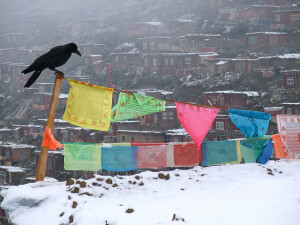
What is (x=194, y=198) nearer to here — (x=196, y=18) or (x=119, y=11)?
(x=196, y=18)

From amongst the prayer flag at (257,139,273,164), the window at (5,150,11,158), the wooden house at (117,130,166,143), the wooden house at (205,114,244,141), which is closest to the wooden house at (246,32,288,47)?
the wooden house at (205,114,244,141)

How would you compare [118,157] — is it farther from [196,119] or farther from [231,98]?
[231,98]

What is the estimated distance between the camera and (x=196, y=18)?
67.8 m

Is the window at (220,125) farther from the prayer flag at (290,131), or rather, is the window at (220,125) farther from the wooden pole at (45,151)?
the wooden pole at (45,151)

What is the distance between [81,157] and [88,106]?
163 cm

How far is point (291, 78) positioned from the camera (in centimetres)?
4069

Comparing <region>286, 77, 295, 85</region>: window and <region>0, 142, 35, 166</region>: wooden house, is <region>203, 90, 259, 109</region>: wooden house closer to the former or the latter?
<region>286, 77, 295, 85</region>: window

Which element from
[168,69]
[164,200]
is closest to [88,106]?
[164,200]

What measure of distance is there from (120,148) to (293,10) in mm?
53283

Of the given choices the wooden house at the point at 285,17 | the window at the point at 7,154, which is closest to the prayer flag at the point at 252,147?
the window at the point at 7,154

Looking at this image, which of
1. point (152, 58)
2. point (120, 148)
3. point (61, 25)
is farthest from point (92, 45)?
point (120, 148)

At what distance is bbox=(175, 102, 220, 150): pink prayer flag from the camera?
30.9ft

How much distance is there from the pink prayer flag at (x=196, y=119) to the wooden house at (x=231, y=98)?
3098 centimetres

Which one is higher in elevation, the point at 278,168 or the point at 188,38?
the point at 188,38
